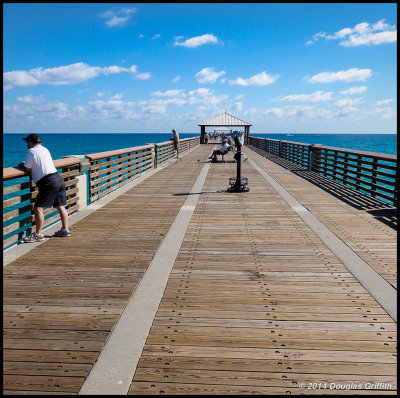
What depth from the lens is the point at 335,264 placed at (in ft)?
17.6

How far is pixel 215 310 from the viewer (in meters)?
3.94

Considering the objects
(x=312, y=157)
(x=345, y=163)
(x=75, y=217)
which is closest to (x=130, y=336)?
(x=75, y=217)

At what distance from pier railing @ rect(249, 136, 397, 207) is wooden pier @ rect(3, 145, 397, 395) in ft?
10.3

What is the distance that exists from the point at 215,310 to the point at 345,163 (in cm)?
1116

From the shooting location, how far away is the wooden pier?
2871 millimetres

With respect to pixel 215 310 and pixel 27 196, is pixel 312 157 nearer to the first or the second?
pixel 27 196

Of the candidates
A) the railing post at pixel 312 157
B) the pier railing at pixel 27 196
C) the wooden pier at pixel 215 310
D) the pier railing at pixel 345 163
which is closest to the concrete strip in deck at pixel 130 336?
the wooden pier at pixel 215 310

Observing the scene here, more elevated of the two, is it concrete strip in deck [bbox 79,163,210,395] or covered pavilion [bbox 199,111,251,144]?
covered pavilion [bbox 199,111,251,144]

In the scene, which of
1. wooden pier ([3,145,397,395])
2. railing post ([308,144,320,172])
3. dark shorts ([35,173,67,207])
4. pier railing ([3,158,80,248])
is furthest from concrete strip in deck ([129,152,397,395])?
railing post ([308,144,320,172])

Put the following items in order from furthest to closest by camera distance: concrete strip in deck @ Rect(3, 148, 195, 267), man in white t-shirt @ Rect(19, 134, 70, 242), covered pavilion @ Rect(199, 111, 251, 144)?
covered pavilion @ Rect(199, 111, 251, 144) → man in white t-shirt @ Rect(19, 134, 70, 242) → concrete strip in deck @ Rect(3, 148, 195, 267)

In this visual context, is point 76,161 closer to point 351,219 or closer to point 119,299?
point 119,299

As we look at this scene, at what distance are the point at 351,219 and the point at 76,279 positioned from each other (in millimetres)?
5817

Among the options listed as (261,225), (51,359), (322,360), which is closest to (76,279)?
(51,359)

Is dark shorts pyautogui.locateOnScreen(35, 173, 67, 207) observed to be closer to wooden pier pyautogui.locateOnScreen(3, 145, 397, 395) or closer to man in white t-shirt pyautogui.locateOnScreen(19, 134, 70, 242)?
man in white t-shirt pyautogui.locateOnScreen(19, 134, 70, 242)
